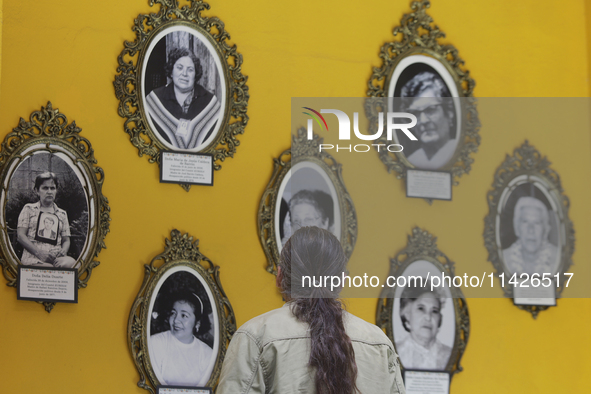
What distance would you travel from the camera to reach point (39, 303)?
344cm

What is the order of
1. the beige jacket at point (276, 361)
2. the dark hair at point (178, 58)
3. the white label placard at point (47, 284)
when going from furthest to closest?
the dark hair at point (178, 58) → the white label placard at point (47, 284) → the beige jacket at point (276, 361)

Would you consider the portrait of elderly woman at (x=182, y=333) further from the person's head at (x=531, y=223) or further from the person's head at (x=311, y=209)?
the person's head at (x=531, y=223)

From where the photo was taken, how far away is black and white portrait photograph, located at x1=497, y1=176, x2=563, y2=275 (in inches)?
177

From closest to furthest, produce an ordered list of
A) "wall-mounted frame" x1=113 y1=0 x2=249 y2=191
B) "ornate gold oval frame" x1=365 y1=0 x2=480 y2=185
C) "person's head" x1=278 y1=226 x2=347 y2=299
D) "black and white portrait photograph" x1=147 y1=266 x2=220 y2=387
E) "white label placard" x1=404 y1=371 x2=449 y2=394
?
"person's head" x1=278 y1=226 x2=347 y2=299 → "black and white portrait photograph" x1=147 y1=266 x2=220 y2=387 → "wall-mounted frame" x1=113 y1=0 x2=249 y2=191 → "white label placard" x1=404 y1=371 x2=449 y2=394 → "ornate gold oval frame" x1=365 y1=0 x2=480 y2=185

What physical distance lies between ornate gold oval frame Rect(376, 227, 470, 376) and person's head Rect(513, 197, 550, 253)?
0.56 m

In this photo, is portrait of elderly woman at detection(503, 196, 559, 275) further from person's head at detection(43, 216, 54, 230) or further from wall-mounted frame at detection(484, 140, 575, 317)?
person's head at detection(43, 216, 54, 230)

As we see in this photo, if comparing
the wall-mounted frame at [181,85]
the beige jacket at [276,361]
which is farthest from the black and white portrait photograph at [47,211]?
the beige jacket at [276,361]

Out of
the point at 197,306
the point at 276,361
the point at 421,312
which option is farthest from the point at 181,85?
the point at 276,361

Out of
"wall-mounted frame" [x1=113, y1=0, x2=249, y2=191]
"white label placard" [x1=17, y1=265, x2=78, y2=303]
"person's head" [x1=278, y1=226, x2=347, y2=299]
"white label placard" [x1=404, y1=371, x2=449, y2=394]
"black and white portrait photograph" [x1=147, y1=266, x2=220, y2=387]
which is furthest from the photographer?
"white label placard" [x1=404, y1=371, x2=449, y2=394]

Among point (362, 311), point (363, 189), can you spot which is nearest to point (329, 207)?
point (363, 189)

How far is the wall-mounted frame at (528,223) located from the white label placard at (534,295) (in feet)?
0.06

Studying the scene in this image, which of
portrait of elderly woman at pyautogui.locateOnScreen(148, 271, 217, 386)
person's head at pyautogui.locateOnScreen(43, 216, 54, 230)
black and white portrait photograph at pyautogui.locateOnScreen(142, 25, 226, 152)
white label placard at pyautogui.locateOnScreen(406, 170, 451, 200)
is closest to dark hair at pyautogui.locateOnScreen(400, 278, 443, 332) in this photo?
white label placard at pyautogui.locateOnScreen(406, 170, 451, 200)

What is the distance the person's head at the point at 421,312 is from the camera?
420cm

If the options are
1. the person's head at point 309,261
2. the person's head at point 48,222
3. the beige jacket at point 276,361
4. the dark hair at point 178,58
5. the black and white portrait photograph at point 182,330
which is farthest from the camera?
the dark hair at point 178,58
